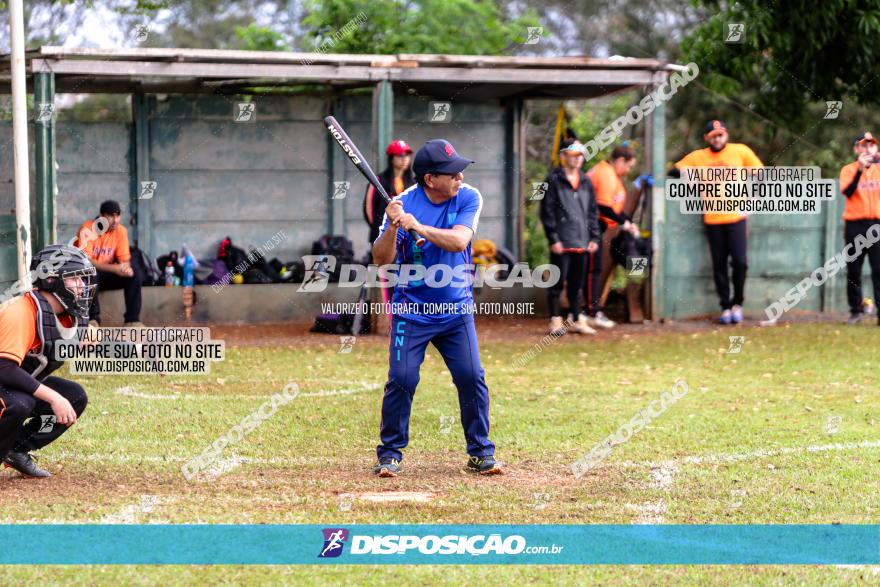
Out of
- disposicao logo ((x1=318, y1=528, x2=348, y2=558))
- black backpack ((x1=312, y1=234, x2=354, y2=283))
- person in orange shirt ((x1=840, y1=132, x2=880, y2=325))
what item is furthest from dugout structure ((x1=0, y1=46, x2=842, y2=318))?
disposicao logo ((x1=318, y1=528, x2=348, y2=558))

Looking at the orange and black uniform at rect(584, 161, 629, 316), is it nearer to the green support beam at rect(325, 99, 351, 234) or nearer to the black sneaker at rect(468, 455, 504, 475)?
the green support beam at rect(325, 99, 351, 234)

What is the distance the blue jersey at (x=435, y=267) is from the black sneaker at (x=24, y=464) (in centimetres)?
229

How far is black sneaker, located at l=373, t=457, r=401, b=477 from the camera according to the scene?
7.83 metres

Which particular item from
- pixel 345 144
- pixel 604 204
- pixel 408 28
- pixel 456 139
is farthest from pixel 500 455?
pixel 408 28

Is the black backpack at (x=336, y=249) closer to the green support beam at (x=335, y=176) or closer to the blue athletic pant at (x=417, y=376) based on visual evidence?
the green support beam at (x=335, y=176)

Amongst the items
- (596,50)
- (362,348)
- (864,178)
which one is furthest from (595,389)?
(596,50)

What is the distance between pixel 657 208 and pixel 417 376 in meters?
9.13

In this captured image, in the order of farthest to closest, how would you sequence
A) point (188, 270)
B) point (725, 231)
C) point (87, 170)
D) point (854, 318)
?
point (87, 170) → point (188, 270) → point (725, 231) → point (854, 318)

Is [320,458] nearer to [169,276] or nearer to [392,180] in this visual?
[392,180]

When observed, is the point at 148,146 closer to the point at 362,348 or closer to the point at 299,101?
the point at 299,101

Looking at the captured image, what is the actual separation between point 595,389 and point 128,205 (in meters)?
8.42

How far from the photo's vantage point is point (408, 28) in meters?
22.3

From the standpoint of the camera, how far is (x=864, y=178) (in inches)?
606

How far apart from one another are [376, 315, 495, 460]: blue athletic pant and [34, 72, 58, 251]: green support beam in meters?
7.21
